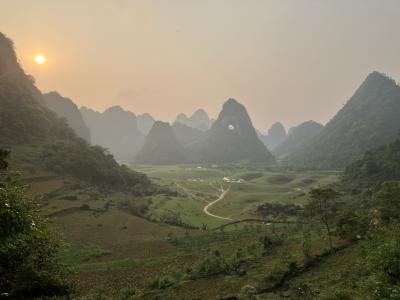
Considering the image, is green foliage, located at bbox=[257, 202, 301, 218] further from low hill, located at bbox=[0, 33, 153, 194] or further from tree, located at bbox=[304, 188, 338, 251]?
tree, located at bbox=[304, 188, 338, 251]

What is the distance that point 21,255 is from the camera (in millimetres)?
15141

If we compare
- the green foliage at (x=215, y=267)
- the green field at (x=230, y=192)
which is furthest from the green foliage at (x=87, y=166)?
the green foliage at (x=215, y=267)

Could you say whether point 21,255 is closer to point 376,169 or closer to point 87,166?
point 87,166

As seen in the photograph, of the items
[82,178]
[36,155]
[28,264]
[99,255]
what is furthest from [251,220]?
[28,264]

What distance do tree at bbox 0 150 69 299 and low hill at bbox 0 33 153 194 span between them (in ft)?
183

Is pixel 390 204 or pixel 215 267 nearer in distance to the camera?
pixel 215 267

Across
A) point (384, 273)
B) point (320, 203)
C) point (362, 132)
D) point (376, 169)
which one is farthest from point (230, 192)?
point (362, 132)

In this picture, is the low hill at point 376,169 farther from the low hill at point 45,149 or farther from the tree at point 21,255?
the tree at point 21,255

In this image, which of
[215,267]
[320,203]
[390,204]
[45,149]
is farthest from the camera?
[45,149]

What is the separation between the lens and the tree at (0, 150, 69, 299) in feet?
39.9

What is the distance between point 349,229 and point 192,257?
14908 mm

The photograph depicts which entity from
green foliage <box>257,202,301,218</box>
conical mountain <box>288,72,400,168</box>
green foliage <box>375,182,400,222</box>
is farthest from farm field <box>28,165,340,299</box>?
conical mountain <box>288,72,400,168</box>

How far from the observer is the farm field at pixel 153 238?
2579 centimetres

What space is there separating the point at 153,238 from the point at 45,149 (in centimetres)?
4291
